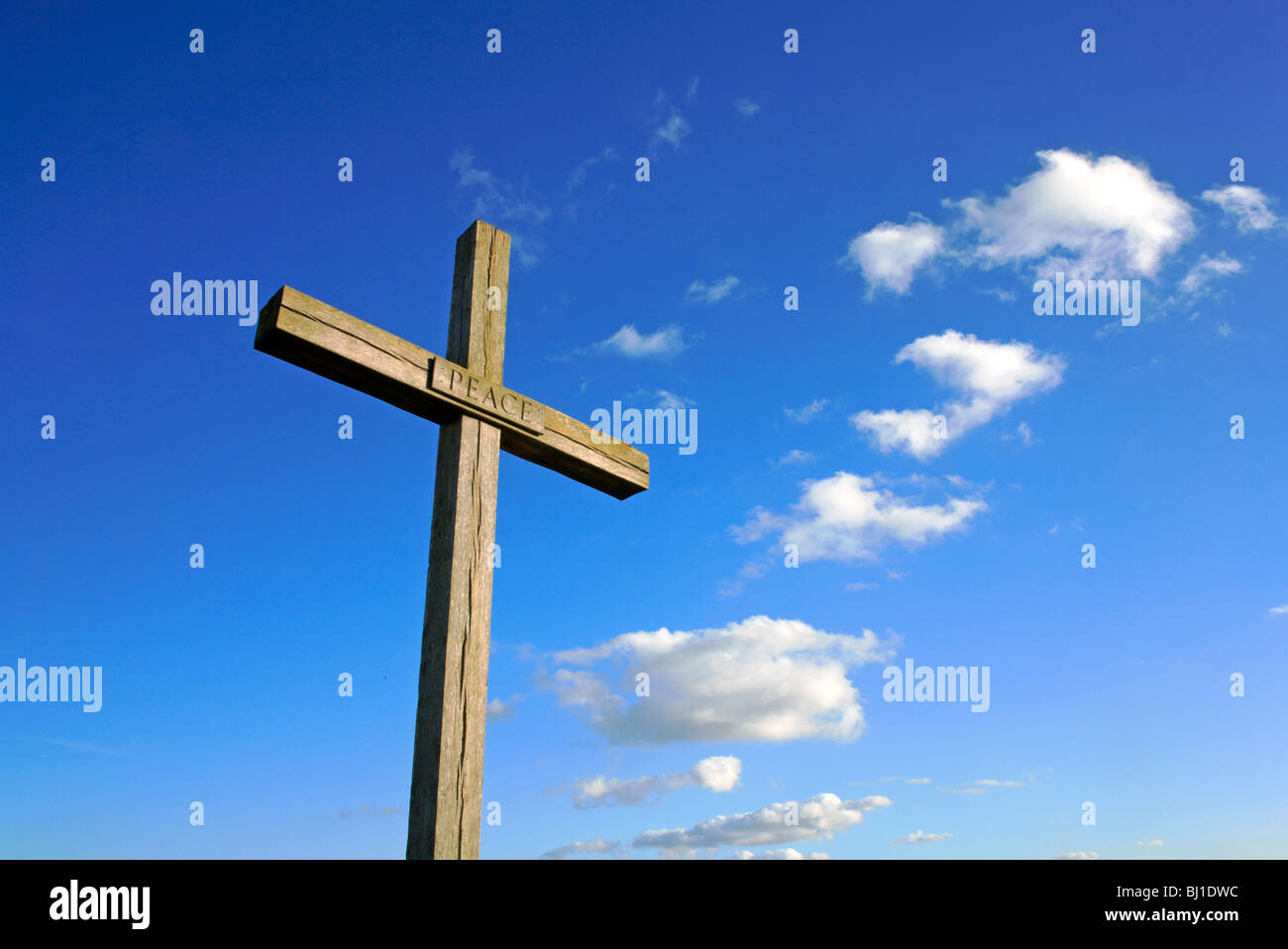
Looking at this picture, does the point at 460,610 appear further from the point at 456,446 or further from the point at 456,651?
the point at 456,446

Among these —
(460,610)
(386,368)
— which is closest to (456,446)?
(386,368)

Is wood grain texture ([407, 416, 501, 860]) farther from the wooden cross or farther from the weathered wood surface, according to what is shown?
the weathered wood surface

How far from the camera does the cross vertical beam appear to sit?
3.63m

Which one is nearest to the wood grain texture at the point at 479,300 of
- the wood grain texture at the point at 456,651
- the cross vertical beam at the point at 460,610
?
the cross vertical beam at the point at 460,610

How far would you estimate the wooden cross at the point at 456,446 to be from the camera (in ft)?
12.1

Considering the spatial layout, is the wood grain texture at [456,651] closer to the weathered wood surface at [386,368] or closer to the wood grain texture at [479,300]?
the weathered wood surface at [386,368]

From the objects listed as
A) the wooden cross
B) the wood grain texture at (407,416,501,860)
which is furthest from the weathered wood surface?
the wood grain texture at (407,416,501,860)

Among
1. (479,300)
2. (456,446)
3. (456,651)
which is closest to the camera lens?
(456,651)

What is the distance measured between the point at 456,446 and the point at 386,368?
1.51 feet

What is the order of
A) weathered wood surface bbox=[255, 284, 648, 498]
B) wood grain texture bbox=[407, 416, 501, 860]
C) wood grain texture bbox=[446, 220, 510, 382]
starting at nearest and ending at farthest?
1. wood grain texture bbox=[407, 416, 501, 860]
2. weathered wood surface bbox=[255, 284, 648, 498]
3. wood grain texture bbox=[446, 220, 510, 382]

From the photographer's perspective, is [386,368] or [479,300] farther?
[479,300]

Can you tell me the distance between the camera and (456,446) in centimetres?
425
